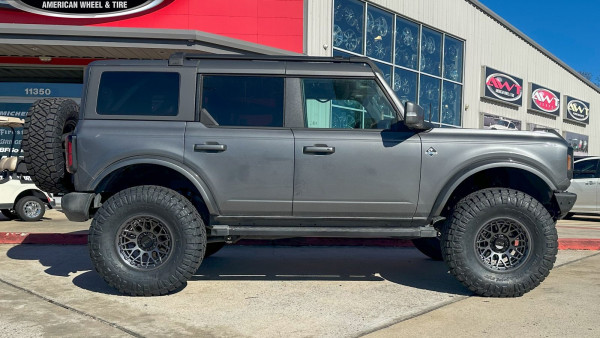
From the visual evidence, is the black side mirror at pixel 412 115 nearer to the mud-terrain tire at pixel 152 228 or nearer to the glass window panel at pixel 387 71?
the mud-terrain tire at pixel 152 228

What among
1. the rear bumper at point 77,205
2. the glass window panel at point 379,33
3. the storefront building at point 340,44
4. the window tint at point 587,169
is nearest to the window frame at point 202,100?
the rear bumper at point 77,205

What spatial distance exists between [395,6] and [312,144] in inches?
568

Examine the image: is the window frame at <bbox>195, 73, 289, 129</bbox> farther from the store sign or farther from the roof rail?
the store sign

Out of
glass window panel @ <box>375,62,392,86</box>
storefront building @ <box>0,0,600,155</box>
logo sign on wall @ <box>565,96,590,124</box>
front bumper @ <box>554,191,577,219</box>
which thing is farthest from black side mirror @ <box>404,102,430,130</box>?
logo sign on wall @ <box>565,96,590,124</box>

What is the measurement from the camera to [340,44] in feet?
51.5

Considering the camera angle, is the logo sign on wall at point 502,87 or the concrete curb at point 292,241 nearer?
the concrete curb at point 292,241

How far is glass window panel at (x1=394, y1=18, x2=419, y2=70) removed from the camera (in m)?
18.3

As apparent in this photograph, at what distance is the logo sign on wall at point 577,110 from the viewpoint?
2944cm

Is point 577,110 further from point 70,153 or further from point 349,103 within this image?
point 70,153

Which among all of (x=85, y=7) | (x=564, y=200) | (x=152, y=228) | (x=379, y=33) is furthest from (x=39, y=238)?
(x=379, y=33)

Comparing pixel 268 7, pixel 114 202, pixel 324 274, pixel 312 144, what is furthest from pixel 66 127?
pixel 268 7

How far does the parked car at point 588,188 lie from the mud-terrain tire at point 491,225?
840cm

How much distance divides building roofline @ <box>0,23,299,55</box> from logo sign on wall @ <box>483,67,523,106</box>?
1389 cm

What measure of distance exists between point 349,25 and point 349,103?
11626mm
